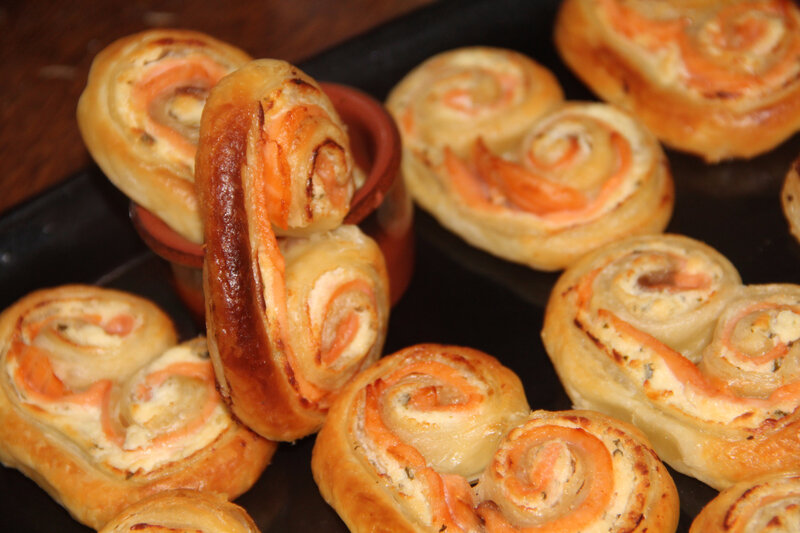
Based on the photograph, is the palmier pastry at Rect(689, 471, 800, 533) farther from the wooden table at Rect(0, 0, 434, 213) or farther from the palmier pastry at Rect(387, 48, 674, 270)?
the wooden table at Rect(0, 0, 434, 213)

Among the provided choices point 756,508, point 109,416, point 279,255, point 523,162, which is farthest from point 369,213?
point 756,508

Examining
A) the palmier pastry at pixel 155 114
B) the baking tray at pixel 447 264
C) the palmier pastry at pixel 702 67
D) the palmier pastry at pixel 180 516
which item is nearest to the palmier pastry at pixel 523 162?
the baking tray at pixel 447 264

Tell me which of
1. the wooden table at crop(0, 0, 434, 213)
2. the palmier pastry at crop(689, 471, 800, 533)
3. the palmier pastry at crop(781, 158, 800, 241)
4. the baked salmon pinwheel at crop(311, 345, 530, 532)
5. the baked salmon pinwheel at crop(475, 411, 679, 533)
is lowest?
the wooden table at crop(0, 0, 434, 213)

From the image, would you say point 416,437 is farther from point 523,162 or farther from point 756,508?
point 523,162

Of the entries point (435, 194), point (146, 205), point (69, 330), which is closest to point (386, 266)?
point (435, 194)

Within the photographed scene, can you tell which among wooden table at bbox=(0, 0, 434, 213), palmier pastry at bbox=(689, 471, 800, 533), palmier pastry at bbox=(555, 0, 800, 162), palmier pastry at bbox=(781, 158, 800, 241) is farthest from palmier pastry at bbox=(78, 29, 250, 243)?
palmier pastry at bbox=(781, 158, 800, 241)

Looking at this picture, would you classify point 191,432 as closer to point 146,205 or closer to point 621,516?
point 146,205

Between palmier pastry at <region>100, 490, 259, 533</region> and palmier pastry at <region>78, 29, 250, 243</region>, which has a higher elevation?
palmier pastry at <region>78, 29, 250, 243</region>
